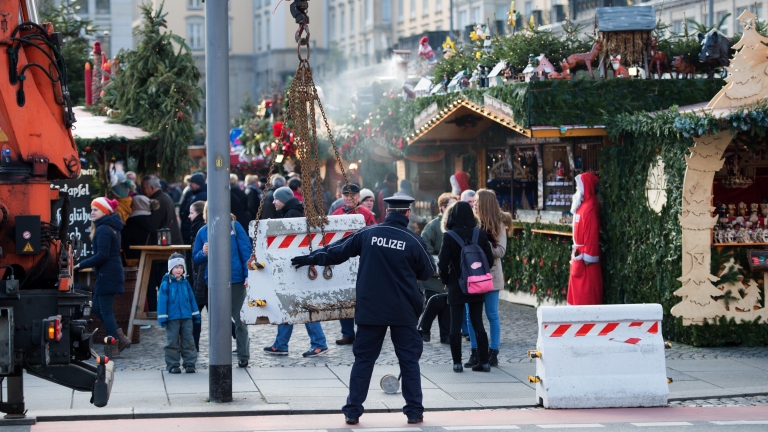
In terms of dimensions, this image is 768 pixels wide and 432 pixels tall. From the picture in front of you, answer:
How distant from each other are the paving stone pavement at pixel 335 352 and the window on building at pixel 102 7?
73.9 metres

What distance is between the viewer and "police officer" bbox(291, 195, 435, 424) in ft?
30.1

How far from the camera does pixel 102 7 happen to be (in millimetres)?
85375

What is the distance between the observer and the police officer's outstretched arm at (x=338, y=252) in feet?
30.7

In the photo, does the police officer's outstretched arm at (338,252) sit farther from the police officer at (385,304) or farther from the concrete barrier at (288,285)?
the concrete barrier at (288,285)

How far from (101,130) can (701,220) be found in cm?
814

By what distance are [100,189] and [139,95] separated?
6.10 ft


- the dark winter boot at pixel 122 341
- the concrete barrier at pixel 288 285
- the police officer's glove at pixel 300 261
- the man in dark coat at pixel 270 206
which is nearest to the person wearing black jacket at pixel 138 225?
the man in dark coat at pixel 270 206

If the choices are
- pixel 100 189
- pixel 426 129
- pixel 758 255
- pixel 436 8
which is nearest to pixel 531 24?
pixel 426 129

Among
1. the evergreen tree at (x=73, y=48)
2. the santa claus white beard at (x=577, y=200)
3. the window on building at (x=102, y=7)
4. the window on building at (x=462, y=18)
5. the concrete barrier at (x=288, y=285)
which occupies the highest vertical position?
the window on building at (x=102, y=7)

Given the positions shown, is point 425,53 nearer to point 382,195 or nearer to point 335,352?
point 382,195

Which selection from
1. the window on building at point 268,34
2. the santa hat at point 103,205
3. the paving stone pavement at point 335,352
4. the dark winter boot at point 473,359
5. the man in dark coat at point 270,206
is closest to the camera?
the dark winter boot at point 473,359

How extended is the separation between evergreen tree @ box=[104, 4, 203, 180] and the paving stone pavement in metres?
2.73

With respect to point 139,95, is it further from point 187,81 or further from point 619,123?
point 619,123

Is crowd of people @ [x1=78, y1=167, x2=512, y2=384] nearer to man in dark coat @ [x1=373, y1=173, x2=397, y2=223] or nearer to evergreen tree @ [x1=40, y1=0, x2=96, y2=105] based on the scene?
man in dark coat @ [x1=373, y1=173, x2=397, y2=223]
